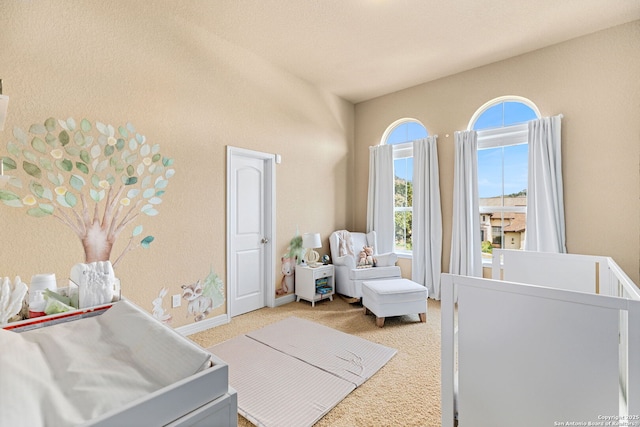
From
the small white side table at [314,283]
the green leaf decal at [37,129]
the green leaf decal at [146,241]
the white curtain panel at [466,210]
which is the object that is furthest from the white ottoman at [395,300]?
the green leaf decal at [37,129]

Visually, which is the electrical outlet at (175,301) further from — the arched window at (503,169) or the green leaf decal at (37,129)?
the arched window at (503,169)

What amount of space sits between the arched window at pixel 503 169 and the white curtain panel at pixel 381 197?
1.18 meters

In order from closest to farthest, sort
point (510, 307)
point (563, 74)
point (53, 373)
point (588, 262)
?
1. point (53, 373)
2. point (510, 307)
3. point (588, 262)
4. point (563, 74)

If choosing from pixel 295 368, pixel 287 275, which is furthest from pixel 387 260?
pixel 295 368

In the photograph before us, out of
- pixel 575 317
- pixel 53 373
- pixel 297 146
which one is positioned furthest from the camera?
pixel 297 146

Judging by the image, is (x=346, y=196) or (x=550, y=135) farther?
(x=346, y=196)

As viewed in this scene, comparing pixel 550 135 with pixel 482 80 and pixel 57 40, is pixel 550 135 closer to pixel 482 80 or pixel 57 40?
pixel 482 80

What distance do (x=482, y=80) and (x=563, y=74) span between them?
2.59ft

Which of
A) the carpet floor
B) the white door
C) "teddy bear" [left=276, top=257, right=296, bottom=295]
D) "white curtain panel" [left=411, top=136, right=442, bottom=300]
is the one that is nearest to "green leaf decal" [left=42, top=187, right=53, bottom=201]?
the white door

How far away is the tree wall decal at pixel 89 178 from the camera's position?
80.4 inches

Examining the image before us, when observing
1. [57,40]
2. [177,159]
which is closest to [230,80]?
[177,159]

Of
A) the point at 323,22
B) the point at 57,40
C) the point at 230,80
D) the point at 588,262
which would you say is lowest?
the point at 588,262

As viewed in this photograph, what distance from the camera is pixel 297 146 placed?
4.00 m

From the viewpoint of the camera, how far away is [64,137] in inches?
85.6
